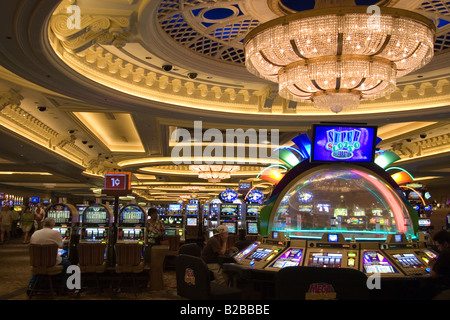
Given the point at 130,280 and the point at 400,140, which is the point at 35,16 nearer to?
the point at 130,280

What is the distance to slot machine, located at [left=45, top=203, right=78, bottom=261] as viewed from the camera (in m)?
9.30

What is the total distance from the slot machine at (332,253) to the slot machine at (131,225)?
5.21m

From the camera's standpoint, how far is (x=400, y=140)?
11.3 m

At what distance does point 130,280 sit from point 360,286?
5013 mm

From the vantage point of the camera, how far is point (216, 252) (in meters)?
5.57

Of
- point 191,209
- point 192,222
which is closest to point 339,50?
point 192,222

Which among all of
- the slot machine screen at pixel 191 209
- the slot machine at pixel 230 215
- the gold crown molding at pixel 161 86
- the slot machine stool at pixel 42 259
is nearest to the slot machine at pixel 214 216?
the slot machine at pixel 230 215

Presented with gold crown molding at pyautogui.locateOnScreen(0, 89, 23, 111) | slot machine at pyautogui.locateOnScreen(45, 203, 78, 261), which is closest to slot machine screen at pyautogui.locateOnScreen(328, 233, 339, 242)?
gold crown molding at pyautogui.locateOnScreen(0, 89, 23, 111)

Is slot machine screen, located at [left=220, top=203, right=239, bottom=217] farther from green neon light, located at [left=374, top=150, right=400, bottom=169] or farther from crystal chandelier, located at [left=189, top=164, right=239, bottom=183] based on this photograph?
green neon light, located at [left=374, top=150, right=400, bottom=169]

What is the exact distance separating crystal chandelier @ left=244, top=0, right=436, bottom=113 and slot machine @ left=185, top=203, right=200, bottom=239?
1180 cm

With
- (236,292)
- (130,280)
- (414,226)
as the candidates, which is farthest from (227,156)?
(236,292)

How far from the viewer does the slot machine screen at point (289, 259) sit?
449 centimetres

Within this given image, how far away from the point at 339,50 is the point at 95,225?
22.4ft
